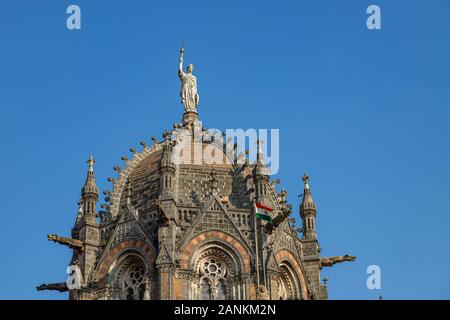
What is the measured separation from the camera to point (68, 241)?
5788cm

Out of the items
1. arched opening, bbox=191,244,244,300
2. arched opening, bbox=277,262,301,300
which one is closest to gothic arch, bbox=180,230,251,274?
arched opening, bbox=191,244,244,300

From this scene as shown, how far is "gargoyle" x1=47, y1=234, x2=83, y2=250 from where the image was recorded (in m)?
57.7

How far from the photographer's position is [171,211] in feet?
188

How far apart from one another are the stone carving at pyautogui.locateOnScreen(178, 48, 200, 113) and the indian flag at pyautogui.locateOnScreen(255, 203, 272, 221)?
10.5 meters

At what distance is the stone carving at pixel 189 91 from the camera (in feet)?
218

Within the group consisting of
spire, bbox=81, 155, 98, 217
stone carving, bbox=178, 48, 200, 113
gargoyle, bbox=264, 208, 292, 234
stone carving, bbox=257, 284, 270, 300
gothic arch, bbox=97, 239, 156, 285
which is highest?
stone carving, bbox=178, 48, 200, 113

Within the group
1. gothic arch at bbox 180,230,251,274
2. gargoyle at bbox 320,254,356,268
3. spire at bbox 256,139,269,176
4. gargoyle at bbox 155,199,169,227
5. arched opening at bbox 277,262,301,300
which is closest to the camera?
gargoyle at bbox 155,199,169,227

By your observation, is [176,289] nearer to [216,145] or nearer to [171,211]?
[171,211]

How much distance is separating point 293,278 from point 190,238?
6.80m

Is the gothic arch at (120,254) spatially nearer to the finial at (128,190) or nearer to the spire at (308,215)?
the finial at (128,190)

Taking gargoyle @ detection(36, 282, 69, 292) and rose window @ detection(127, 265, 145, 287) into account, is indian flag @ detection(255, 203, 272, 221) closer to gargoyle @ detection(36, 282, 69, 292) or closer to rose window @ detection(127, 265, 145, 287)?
rose window @ detection(127, 265, 145, 287)

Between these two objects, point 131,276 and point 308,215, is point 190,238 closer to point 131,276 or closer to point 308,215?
point 131,276
